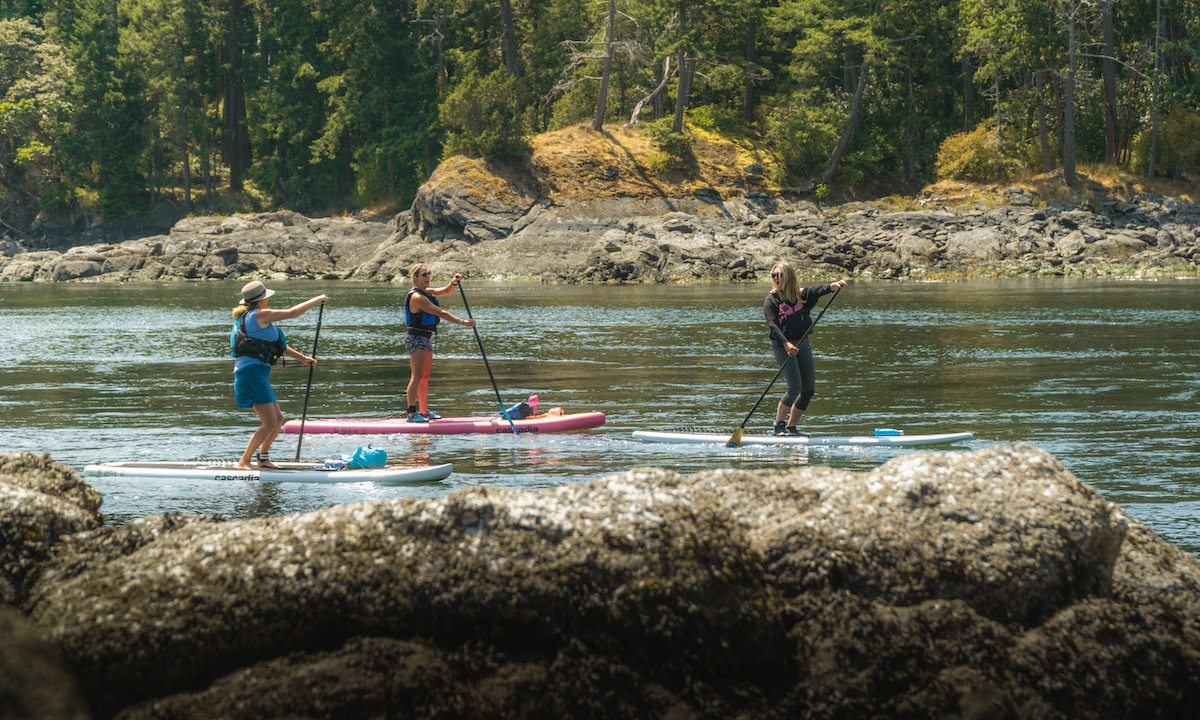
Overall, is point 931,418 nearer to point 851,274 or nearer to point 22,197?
point 851,274

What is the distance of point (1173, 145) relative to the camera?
56.0m

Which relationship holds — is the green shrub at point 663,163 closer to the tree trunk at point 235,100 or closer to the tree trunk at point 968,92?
the tree trunk at point 968,92

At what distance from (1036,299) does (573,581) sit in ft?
108

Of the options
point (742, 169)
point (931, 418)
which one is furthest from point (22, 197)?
point (931, 418)

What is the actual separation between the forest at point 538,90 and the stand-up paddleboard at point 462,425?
49031 mm

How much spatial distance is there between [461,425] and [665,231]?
42041mm

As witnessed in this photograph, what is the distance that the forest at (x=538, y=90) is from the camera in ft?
191

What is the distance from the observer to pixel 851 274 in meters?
50.1

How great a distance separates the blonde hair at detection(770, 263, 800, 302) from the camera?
11602mm

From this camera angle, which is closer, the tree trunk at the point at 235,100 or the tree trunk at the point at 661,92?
the tree trunk at the point at 661,92

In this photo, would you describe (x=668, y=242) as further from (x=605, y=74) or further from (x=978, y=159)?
(x=978, y=159)

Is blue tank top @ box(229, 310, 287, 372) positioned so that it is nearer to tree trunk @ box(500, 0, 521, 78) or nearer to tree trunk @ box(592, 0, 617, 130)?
tree trunk @ box(592, 0, 617, 130)

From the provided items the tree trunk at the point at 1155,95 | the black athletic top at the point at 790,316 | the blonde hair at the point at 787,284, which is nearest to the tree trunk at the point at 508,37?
the tree trunk at the point at 1155,95

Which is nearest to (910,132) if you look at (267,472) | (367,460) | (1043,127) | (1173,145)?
(1043,127)
